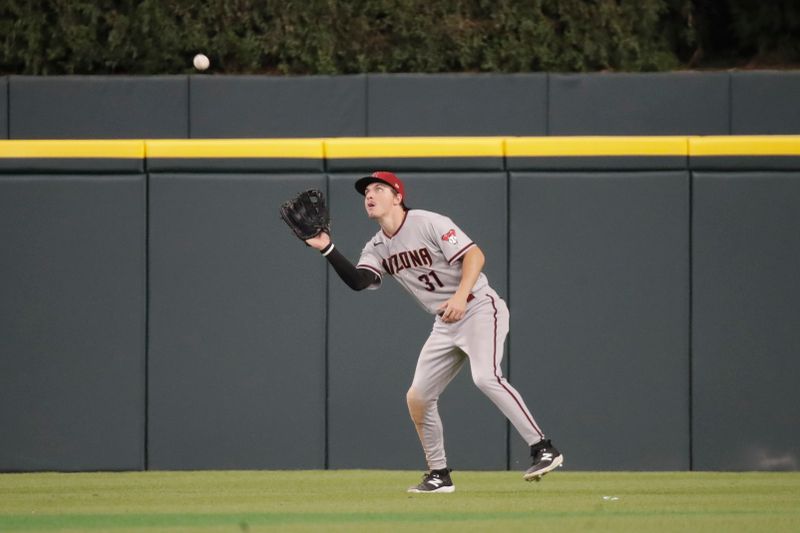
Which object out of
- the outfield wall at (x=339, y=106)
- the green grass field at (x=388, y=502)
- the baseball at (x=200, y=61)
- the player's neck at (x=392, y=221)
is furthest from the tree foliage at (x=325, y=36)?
the player's neck at (x=392, y=221)

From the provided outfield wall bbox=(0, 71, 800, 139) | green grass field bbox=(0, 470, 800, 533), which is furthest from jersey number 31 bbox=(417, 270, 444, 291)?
outfield wall bbox=(0, 71, 800, 139)

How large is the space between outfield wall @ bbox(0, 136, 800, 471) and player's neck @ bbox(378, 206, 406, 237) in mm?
1938

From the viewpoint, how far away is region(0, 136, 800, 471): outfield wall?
8859 mm

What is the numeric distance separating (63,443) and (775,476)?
4493 mm

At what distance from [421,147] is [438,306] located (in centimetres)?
209

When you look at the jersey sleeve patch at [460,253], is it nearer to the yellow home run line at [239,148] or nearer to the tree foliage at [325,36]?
the yellow home run line at [239,148]

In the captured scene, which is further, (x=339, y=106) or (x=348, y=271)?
(x=339, y=106)

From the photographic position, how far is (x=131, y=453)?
8.91 metres

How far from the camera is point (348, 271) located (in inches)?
261

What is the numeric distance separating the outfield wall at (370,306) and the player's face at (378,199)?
198cm

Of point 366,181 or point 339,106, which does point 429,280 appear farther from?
point 339,106

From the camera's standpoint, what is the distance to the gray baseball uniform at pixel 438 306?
6.78m

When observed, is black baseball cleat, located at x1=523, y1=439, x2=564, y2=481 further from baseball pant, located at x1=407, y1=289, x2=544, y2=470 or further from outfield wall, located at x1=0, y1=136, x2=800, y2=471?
outfield wall, located at x1=0, y1=136, x2=800, y2=471

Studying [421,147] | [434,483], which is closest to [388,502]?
[434,483]
